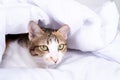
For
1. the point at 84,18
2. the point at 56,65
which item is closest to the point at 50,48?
the point at 56,65

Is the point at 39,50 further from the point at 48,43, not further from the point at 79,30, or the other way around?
the point at 79,30

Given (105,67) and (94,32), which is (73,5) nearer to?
(94,32)

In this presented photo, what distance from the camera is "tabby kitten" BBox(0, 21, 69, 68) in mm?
762

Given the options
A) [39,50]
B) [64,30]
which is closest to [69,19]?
[64,30]

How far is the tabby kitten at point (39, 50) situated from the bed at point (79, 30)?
1.3 inches

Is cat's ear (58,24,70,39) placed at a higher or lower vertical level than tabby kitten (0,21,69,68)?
higher

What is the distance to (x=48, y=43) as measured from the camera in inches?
30.5

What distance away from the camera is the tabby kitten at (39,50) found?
0.76 meters

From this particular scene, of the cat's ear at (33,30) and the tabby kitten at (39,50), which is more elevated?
the cat's ear at (33,30)

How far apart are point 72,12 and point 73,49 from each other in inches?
5.9

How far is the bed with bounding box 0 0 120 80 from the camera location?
0.75m

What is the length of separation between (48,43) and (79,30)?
0.13 metres

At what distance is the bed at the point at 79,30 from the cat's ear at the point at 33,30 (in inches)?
1.2

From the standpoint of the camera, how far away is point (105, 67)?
0.78 meters
